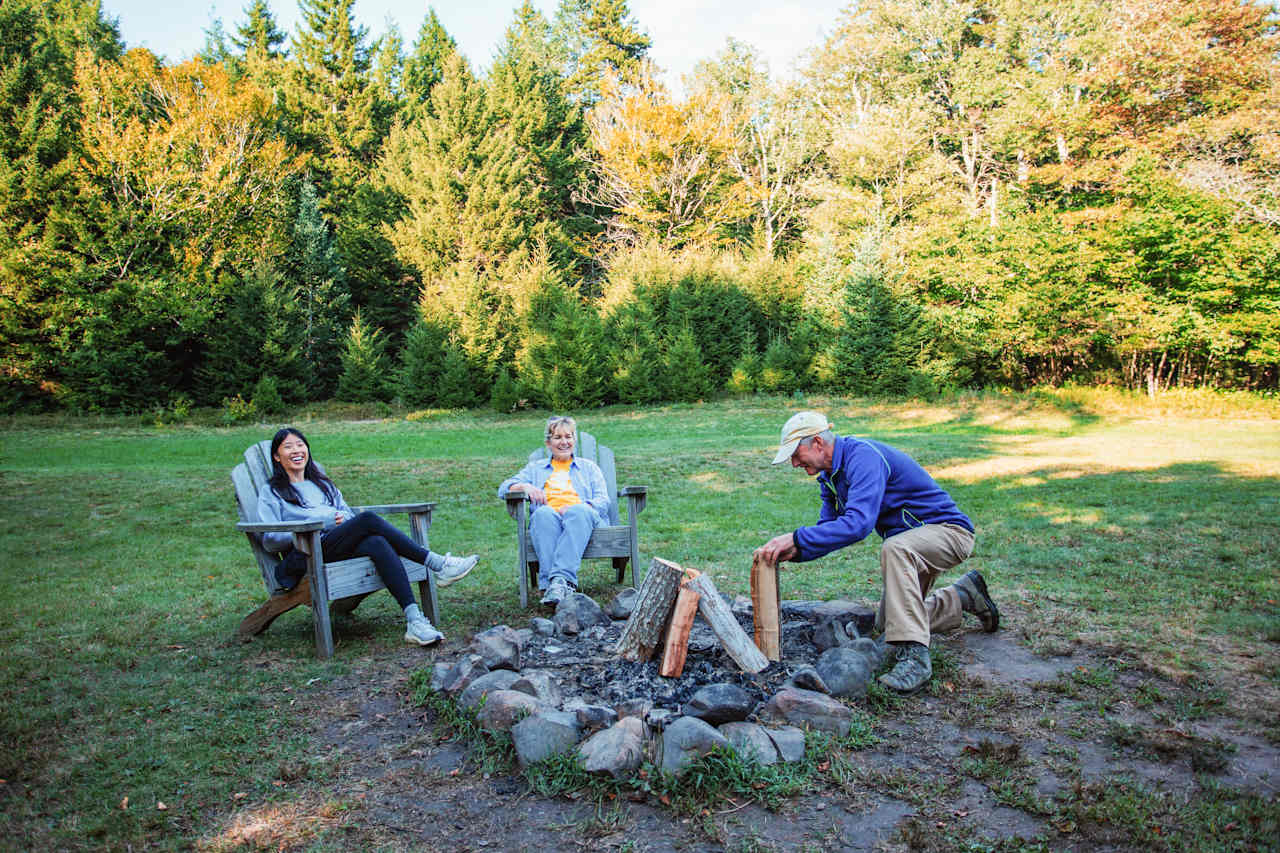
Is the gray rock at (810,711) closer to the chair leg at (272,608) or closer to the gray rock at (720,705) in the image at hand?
the gray rock at (720,705)

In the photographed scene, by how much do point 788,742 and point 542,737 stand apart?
2.94 feet

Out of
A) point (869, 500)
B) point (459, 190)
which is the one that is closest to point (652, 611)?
point (869, 500)

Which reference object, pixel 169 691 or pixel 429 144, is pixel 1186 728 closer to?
pixel 169 691

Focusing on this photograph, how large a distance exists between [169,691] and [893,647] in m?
3.38

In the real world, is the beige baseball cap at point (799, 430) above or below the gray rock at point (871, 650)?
above

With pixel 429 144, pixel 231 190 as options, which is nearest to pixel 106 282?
pixel 231 190

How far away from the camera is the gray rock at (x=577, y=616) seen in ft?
13.6

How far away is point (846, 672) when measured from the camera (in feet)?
11.0

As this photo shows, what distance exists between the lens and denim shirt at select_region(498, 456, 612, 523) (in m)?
5.24

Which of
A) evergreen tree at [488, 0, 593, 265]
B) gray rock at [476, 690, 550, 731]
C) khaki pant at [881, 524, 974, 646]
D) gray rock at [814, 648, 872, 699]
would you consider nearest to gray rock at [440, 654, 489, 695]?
gray rock at [476, 690, 550, 731]

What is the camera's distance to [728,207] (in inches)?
1136

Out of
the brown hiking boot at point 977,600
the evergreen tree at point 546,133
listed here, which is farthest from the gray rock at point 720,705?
the evergreen tree at point 546,133

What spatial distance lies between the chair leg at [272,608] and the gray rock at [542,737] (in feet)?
6.07

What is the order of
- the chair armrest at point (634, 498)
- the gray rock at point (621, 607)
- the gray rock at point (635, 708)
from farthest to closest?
the chair armrest at point (634, 498), the gray rock at point (621, 607), the gray rock at point (635, 708)
